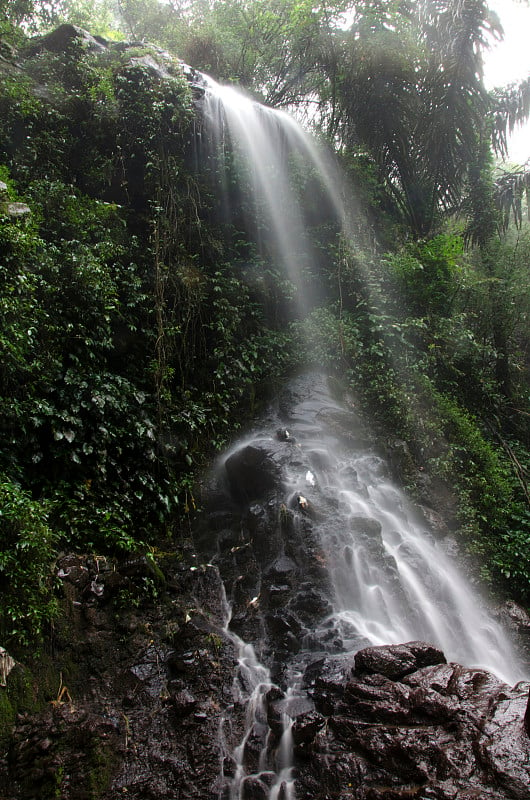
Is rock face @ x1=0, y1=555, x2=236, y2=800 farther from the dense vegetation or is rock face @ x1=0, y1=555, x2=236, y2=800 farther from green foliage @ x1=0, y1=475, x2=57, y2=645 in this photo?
the dense vegetation

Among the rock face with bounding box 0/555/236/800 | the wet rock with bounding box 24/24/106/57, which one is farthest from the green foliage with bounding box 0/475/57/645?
the wet rock with bounding box 24/24/106/57

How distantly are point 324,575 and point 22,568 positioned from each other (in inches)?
128

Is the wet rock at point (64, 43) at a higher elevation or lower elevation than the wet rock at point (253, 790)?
higher

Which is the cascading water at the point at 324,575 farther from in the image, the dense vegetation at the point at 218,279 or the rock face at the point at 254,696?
the dense vegetation at the point at 218,279

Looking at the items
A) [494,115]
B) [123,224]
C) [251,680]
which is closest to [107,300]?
[123,224]

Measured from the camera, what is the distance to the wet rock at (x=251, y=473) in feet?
21.8

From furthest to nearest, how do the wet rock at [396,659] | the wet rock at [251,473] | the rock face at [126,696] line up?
the wet rock at [251,473] → the wet rock at [396,659] → the rock face at [126,696]

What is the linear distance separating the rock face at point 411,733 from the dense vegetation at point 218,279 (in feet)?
8.30

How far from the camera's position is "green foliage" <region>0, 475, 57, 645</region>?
373 cm

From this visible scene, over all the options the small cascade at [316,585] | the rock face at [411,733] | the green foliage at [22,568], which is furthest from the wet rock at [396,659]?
the green foliage at [22,568]

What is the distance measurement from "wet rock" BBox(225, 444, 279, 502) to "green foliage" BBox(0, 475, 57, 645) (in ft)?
10.4

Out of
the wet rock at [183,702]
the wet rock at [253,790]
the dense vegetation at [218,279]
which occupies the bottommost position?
the wet rock at [253,790]

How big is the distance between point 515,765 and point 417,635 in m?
2.33

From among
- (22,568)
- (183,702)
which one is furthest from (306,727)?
(22,568)
